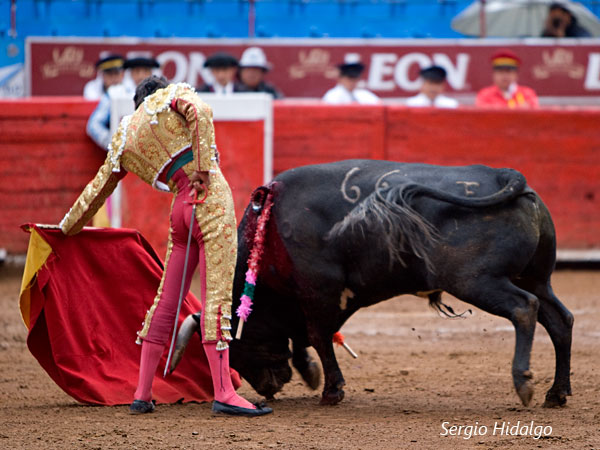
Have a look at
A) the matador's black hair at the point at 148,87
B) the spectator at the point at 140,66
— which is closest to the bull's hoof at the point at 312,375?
the matador's black hair at the point at 148,87

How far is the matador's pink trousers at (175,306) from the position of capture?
4039 mm

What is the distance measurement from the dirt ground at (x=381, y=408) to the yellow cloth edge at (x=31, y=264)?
456 millimetres

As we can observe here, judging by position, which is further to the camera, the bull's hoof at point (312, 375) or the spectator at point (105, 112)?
the spectator at point (105, 112)

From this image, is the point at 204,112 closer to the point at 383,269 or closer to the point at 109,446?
the point at 383,269

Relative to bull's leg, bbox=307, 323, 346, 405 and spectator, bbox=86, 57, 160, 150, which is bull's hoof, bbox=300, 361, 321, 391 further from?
spectator, bbox=86, 57, 160, 150

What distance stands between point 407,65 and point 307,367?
596cm

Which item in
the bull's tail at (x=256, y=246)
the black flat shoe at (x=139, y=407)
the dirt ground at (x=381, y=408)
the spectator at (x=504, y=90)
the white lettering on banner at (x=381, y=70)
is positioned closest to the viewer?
the dirt ground at (x=381, y=408)

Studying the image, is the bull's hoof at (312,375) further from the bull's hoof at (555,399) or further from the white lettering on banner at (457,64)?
the white lettering on banner at (457,64)

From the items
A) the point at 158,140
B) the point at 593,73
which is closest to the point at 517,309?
the point at 158,140

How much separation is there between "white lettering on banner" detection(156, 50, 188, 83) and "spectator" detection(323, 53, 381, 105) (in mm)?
1549

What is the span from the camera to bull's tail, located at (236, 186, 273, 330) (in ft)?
14.2

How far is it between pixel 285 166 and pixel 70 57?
113 inches

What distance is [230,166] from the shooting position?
8273mm

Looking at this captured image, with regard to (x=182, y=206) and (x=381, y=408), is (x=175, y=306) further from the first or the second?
(x=381, y=408)
